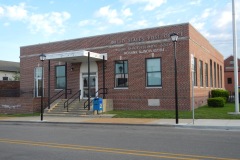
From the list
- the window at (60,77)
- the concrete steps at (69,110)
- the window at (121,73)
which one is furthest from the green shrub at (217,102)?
the window at (60,77)

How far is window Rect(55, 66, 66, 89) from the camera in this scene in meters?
28.4

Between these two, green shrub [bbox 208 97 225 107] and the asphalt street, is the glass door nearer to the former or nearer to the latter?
green shrub [bbox 208 97 225 107]

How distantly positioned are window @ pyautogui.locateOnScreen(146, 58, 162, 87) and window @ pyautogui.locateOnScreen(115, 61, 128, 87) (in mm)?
1922

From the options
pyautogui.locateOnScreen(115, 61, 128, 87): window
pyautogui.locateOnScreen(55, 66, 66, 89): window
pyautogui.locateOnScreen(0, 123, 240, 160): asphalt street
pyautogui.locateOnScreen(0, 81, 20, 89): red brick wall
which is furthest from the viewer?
pyautogui.locateOnScreen(0, 81, 20, 89): red brick wall

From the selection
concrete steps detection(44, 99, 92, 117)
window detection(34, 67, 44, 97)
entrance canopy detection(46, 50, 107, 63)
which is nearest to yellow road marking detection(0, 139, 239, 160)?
concrete steps detection(44, 99, 92, 117)

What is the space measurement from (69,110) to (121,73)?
5163mm

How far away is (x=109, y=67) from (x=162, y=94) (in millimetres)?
5169

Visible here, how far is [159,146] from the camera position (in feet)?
31.4

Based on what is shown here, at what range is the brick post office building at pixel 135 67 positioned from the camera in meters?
23.0

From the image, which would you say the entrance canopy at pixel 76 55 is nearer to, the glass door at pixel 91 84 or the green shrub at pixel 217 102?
the glass door at pixel 91 84

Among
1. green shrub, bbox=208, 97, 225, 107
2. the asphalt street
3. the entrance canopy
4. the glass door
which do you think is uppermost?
the entrance canopy

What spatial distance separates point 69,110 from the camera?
79.1 feet

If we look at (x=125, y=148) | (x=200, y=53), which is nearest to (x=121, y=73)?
(x=200, y=53)

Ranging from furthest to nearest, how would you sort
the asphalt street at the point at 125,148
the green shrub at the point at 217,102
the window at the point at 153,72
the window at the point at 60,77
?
the window at the point at 60,77 < the green shrub at the point at 217,102 < the window at the point at 153,72 < the asphalt street at the point at 125,148
